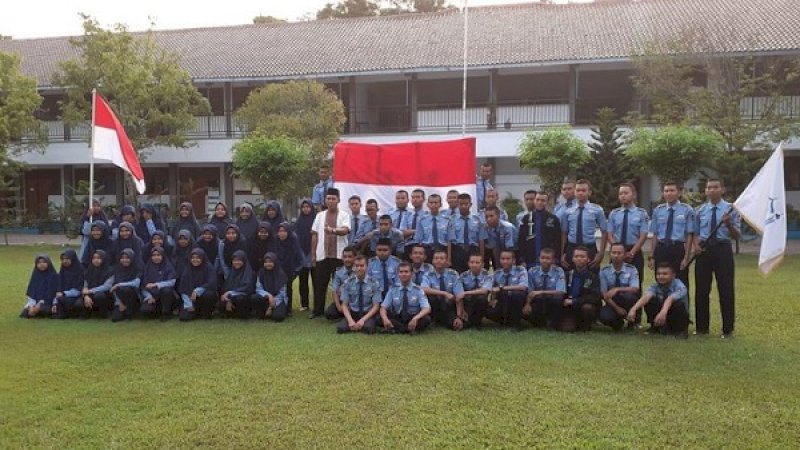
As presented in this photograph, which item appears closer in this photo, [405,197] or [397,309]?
[397,309]

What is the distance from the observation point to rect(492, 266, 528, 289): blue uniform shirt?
23.9 feet

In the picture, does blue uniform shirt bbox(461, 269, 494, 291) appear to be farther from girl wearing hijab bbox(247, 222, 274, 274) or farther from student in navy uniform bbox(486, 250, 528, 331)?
girl wearing hijab bbox(247, 222, 274, 274)

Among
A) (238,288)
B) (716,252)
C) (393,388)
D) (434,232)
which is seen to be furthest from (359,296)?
(716,252)

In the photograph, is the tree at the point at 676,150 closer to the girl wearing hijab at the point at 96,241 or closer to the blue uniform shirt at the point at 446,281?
the blue uniform shirt at the point at 446,281

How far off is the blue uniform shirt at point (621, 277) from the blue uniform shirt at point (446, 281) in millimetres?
1445

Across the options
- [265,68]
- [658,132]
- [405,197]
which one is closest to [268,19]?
[265,68]

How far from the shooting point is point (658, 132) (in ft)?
48.2

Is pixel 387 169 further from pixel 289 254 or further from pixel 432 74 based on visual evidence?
pixel 432 74

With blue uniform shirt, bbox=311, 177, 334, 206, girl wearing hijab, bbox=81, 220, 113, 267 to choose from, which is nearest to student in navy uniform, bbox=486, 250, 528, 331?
blue uniform shirt, bbox=311, 177, 334, 206

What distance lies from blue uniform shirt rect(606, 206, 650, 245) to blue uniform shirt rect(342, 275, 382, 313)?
2.54 m

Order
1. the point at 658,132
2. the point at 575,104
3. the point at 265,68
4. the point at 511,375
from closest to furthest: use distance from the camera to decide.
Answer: the point at 511,375
the point at 658,132
the point at 575,104
the point at 265,68

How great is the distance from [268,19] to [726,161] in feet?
84.4

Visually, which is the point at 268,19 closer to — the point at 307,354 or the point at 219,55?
the point at 219,55

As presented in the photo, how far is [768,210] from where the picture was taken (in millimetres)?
6234
